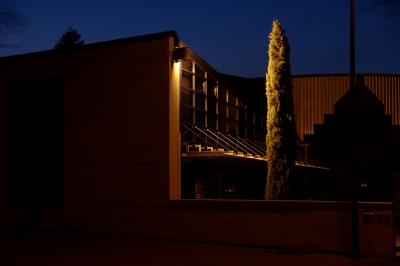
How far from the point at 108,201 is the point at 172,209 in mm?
2589

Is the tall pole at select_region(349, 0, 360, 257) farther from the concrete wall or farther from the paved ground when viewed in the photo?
the concrete wall

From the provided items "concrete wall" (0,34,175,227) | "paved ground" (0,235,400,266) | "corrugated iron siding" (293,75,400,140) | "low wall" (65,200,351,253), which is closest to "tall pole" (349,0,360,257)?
"paved ground" (0,235,400,266)

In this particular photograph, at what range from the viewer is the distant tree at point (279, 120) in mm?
21781

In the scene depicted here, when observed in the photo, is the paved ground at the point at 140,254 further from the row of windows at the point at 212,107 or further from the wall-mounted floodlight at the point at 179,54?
the wall-mounted floodlight at the point at 179,54

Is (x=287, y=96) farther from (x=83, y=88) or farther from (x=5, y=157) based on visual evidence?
(x=5, y=157)

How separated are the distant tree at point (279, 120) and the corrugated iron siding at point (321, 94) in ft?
49.8

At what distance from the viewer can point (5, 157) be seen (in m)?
24.3

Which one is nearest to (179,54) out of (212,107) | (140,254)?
(212,107)

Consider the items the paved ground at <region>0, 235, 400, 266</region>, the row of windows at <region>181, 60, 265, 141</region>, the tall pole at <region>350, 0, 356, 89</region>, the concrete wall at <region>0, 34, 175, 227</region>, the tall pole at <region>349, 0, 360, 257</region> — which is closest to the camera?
the paved ground at <region>0, 235, 400, 266</region>

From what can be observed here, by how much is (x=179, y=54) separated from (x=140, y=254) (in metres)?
6.85

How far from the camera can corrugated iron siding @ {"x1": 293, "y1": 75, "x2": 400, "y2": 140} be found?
38.0 m

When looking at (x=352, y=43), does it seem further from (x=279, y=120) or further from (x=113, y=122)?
(x=113, y=122)

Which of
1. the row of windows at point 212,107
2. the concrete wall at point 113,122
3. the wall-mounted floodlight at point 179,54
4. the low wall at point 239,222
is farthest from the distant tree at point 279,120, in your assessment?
the concrete wall at point 113,122

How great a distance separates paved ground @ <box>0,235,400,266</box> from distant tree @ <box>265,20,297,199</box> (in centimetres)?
401
